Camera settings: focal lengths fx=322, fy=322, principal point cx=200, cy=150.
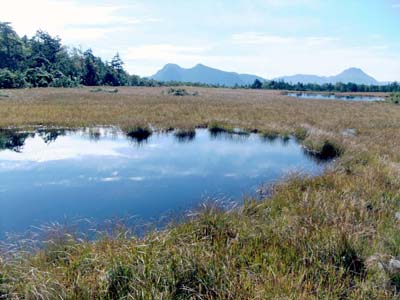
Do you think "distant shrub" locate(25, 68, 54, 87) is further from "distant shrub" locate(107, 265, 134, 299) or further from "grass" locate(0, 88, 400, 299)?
"distant shrub" locate(107, 265, 134, 299)

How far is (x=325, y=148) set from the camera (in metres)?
14.2

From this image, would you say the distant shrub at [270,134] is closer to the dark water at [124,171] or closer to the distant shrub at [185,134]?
the dark water at [124,171]

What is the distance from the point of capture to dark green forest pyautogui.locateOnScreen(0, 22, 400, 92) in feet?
186

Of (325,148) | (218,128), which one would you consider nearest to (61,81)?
(218,128)

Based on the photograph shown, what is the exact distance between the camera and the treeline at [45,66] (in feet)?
185

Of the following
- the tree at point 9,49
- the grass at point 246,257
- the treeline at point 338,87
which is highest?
the tree at point 9,49

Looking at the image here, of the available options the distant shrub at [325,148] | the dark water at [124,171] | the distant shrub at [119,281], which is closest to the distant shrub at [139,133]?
the dark water at [124,171]

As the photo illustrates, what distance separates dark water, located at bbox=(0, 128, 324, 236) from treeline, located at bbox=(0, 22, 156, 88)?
42644 millimetres

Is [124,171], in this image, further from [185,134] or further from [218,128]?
[218,128]

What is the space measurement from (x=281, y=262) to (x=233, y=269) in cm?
76

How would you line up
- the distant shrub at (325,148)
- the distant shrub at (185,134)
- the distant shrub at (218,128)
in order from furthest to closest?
the distant shrub at (218,128)
the distant shrub at (185,134)
the distant shrub at (325,148)

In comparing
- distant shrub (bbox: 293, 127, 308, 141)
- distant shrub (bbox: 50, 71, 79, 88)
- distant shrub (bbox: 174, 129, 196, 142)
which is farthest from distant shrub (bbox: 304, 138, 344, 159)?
distant shrub (bbox: 50, 71, 79, 88)

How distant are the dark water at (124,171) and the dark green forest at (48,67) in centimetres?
4257

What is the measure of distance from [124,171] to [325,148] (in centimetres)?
870
